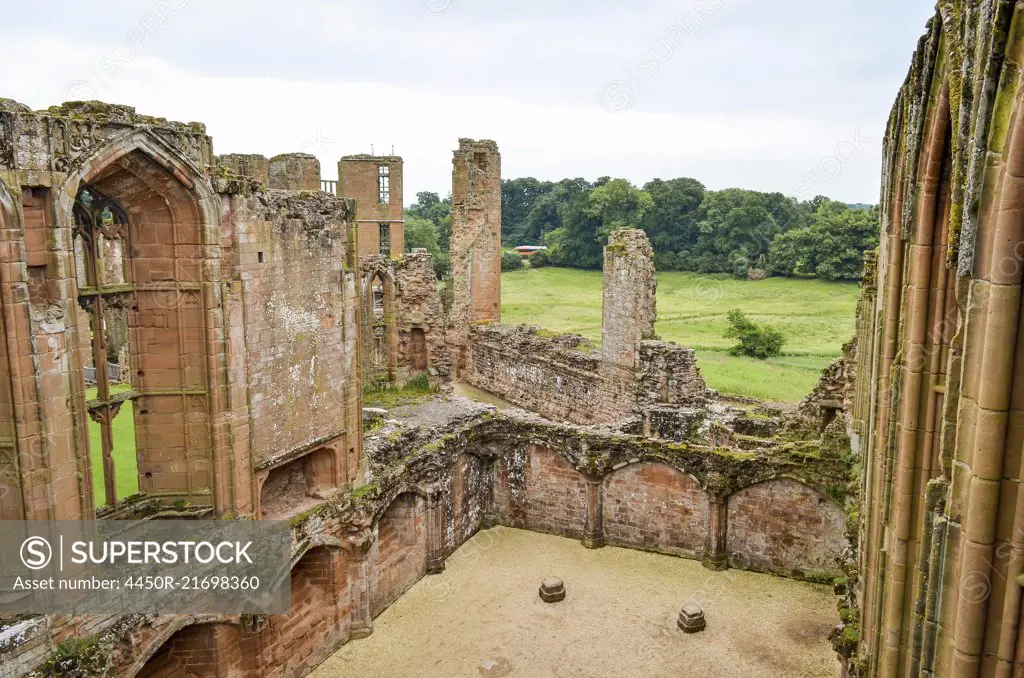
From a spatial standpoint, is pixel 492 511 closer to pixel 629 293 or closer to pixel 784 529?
pixel 784 529

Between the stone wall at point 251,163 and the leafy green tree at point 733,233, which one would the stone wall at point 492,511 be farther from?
A: the leafy green tree at point 733,233

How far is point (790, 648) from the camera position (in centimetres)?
1161

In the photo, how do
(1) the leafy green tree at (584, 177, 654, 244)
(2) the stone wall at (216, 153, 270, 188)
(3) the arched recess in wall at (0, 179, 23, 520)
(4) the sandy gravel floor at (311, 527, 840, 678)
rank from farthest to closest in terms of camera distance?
→ (1) the leafy green tree at (584, 177, 654, 244)
(2) the stone wall at (216, 153, 270, 188)
(4) the sandy gravel floor at (311, 527, 840, 678)
(3) the arched recess in wall at (0, 179, 23, 520)

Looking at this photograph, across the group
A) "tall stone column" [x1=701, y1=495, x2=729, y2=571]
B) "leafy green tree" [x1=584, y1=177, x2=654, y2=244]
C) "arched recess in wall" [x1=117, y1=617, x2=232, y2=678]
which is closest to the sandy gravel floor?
"tall stone column" [x1=701, y1=495, x2=729, y2=571]

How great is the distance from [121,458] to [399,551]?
8.07 m

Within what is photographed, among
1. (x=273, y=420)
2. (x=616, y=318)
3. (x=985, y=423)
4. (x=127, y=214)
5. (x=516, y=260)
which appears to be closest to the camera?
(x=985, y=423)

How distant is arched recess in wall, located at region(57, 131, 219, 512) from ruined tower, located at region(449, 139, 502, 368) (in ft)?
58.2

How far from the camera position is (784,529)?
13719mm

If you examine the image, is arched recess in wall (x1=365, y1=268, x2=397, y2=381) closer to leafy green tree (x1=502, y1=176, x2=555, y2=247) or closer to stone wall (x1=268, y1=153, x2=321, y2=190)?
stone wall (x1=268, y1=153, x2=321, y2=190)

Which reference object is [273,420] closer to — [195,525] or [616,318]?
[195,525]

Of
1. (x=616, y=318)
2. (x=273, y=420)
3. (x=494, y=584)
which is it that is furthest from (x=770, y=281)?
(x=273, y=420)

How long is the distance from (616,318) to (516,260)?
130 ft

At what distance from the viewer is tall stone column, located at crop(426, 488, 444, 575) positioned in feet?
45.1

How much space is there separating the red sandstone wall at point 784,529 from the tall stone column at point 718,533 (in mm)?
97
